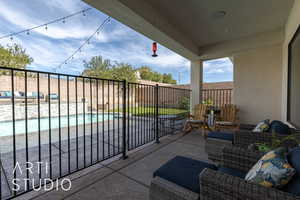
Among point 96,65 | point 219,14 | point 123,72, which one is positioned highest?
point 96,65

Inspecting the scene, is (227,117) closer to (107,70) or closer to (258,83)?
(258,83)

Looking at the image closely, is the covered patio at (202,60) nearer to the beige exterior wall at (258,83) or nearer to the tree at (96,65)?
the beige exterior wall at (258,83)

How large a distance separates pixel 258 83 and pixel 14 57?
1288cm

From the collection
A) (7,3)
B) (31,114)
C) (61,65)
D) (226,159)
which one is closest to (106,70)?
(61,65)

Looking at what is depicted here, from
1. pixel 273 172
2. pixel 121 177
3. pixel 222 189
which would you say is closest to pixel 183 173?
pixel 222 189

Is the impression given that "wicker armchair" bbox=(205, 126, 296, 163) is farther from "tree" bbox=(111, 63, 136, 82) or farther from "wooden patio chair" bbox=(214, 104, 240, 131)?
"tree" bbox=(111, 63, 136, 82)

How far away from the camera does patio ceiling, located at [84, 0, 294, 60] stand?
2.42 meters

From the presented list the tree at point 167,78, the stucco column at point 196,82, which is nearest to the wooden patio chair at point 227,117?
the stucco column at point 196,82

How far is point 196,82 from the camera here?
16.3ft

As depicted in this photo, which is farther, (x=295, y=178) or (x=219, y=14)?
(x=219, y=14)

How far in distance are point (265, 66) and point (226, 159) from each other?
153 inches

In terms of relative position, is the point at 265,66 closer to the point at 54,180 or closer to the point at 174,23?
the point at 174,23

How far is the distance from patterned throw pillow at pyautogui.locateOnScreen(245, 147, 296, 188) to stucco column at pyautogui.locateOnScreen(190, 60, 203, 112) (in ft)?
13.4

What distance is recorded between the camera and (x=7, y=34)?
19.5ft
